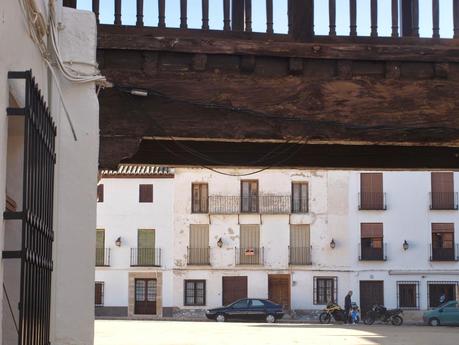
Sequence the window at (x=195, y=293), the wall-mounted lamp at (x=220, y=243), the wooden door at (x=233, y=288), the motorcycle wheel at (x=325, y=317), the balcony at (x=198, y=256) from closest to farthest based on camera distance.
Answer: the motorcycle wheel at (x=325, y=317) < the window at (x=195, y=293) < the wooden door at (x=233, y=288) < the balcony at (x=198, y=256) < the wall-mounted lamp at (x=220, y=243)

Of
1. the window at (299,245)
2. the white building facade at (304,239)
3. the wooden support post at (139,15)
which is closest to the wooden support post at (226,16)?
the wooden support post at (139,15)

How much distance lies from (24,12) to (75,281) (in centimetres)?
189

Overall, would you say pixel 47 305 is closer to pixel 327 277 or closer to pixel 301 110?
pixel 301 110

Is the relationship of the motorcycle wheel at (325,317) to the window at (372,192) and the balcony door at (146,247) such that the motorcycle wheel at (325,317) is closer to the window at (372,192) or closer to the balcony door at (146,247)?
the window at (372,192)

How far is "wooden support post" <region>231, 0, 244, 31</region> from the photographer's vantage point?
657 centimetres

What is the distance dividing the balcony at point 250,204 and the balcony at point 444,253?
6945 millimetres

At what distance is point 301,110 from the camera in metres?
6.41

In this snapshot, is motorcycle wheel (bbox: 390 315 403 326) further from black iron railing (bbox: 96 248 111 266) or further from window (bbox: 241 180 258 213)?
black iron railing (bbox: 96 248 111 266)

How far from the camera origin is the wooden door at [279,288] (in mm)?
41188

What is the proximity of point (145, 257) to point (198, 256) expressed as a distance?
248 centimetres

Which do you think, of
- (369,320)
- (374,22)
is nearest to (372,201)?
(369,320)

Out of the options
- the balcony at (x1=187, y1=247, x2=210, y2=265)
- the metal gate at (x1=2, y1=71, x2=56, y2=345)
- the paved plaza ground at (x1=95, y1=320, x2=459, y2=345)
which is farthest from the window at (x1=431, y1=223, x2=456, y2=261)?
the metal gate at (x1=2, y1=71, x2=56, y2=345)

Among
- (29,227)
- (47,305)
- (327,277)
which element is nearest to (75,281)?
(47,305)

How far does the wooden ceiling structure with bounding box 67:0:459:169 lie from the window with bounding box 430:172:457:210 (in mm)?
36109
